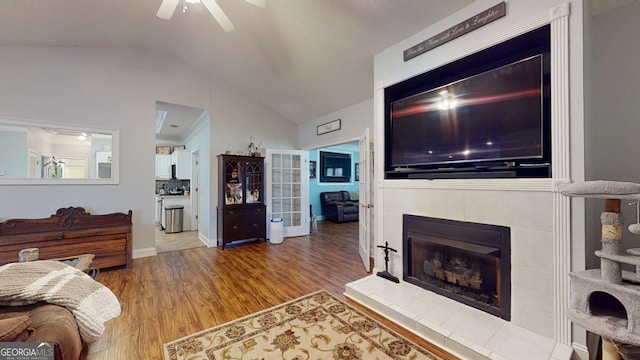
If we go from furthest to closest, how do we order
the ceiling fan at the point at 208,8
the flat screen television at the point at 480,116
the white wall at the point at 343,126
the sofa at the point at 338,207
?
the sofa at the point at 338,207
the white wall at the point at 343,126
the ceiling fan at the point at 208,8
the flat screen television at the point at 480,116

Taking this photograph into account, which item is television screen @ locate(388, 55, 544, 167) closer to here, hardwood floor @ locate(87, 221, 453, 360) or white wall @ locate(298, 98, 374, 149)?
white wall @ locate(298, 98, 374, 149)

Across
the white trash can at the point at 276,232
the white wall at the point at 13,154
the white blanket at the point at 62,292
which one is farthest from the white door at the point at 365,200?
the white wall at the point at 13,154

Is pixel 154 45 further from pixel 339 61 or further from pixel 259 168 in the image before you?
pixel 339 61

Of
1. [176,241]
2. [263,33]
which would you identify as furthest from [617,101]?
[176,241]

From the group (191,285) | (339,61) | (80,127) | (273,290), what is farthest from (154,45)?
(273,290)

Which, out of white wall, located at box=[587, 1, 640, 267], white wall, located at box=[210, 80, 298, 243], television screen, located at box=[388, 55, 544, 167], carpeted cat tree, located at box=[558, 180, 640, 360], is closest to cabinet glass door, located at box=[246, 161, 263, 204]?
white wall, located at box=[210, 80, 298, 243]

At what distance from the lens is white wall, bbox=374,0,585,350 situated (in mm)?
1573

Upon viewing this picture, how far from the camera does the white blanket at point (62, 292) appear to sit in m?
1.17

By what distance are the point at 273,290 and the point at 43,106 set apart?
3.86m

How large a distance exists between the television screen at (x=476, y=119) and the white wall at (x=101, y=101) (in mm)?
3634

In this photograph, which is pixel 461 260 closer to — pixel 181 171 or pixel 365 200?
pixel 365 200

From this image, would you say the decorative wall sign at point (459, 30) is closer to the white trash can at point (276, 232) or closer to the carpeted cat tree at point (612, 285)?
the carpeted cat tree at point (612, 285)

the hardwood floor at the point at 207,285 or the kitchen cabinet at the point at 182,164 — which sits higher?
the kitchen cabinet at the point at 182,164

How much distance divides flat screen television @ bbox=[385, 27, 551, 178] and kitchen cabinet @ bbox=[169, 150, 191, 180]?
5516mm
